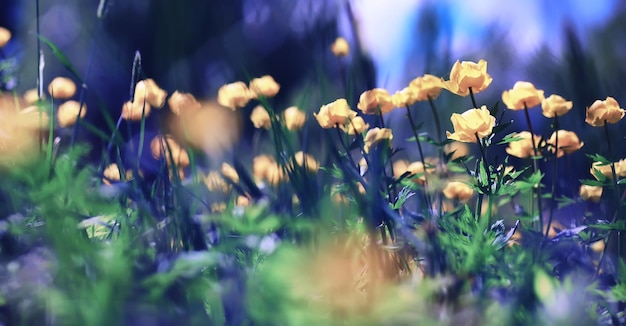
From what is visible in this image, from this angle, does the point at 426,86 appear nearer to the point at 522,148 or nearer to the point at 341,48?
the point at 522,148

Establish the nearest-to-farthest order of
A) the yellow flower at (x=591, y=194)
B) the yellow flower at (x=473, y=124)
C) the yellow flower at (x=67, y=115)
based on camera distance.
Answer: the yellow flower at (x=473, y=124) → the yellow flower at (x=591, y=194) → the yellow flower at (x=67, y=115)

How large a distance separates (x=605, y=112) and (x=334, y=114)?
1.46 feet

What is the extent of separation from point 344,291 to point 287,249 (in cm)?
6

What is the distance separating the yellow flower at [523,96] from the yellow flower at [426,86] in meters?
0.13

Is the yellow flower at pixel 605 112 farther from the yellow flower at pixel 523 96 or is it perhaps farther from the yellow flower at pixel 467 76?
the yellow flower at pixel 467 76

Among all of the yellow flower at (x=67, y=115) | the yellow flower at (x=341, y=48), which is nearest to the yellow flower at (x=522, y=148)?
the yellow flower at (x=341, y=48)

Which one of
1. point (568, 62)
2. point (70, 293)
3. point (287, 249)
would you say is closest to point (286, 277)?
point (287, 249)

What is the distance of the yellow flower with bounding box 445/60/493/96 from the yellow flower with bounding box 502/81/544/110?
0.46ft

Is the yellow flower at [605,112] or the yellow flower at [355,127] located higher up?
the yellow flower at [355,127]

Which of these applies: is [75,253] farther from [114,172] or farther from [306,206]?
[114,172]

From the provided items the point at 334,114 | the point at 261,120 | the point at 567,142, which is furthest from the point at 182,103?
the point at 567,142

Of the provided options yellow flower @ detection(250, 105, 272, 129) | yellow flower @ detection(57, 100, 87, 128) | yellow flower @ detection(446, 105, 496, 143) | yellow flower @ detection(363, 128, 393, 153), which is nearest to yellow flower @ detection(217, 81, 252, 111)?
yellow flower @ detection(250, 105, 272, 129)

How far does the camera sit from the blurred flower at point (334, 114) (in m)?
0.90

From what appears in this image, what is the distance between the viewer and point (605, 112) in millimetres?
971
